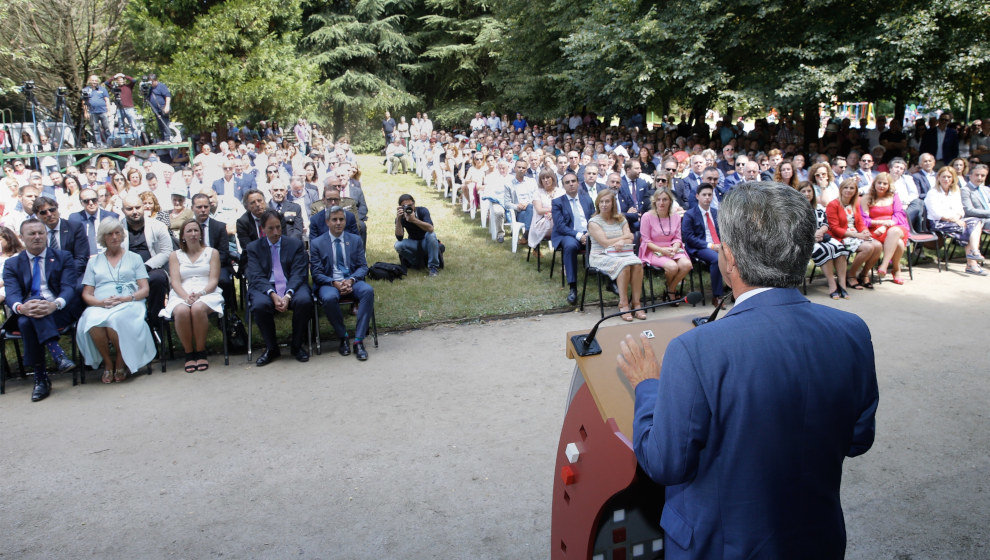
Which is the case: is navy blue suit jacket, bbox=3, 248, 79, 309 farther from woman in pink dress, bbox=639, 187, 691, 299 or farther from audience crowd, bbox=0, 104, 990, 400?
woman in pink dress, bbox=639, 187, 691, 299

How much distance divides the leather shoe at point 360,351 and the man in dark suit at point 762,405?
481 cm

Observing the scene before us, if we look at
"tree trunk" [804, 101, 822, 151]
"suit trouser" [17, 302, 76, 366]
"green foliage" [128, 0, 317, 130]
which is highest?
"green foliage" [128, 0, 317, 130]

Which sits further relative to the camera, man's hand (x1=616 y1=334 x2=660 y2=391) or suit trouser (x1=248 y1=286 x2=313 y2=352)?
suit trouser (x1=248 y1=286 x2=313 y2=352)

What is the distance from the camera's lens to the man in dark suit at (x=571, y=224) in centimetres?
797

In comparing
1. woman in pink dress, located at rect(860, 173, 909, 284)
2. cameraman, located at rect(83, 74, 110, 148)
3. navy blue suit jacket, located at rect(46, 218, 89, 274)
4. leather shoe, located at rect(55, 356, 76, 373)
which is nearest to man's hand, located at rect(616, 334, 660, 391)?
leather shoe, located at rect(55, 356, 76, 373)

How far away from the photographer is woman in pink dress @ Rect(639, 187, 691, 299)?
7572mm

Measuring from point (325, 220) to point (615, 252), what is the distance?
318 centimetres

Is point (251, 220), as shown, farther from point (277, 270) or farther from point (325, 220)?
point (277, 270)

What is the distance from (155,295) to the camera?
6523 mm

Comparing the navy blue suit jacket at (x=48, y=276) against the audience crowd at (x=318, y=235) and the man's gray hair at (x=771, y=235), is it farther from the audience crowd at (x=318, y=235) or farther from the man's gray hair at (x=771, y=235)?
the man's gray hair at (x=771, y=235)

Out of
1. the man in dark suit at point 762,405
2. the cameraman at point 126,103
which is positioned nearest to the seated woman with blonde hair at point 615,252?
the man in dark suit at point 762,405

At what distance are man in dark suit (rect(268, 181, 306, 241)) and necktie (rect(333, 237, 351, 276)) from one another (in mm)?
772

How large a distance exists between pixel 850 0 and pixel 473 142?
9.93 m

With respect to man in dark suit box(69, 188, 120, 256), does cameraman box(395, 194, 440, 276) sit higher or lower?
lower
